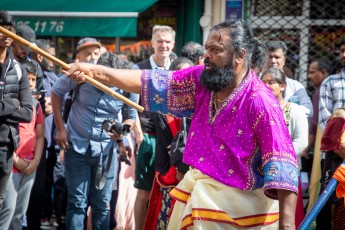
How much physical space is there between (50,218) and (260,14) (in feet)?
12.8

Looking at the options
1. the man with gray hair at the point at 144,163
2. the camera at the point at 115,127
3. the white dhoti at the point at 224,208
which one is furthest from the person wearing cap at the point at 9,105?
the white dhoti at the point at 224,208

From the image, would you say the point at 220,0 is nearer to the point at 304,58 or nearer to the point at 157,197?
the point at 304,58

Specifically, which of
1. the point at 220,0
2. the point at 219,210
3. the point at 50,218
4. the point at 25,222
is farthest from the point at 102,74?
the point at 220,0

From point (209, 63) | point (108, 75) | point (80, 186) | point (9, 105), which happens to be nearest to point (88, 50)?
point (80, 186)

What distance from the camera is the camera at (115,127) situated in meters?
6.76

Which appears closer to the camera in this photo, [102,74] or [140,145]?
[102,74]

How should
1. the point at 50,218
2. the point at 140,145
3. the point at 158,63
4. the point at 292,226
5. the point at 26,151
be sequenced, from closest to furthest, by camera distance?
the point at 292,226 < the point at 26,151 < the point at 140,145 < the point at 158,63 < the point at 50,218

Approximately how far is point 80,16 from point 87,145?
394cm

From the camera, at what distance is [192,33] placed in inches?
419

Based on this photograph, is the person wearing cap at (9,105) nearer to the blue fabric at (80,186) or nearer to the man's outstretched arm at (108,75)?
the blue fabric at (80,186)

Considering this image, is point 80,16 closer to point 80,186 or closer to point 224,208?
point 80,186

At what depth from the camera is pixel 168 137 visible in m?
6.86

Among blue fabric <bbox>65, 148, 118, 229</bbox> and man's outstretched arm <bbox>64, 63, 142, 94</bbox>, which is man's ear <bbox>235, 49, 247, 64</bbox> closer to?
man's outstretched arm <bbox>64, 63, 142, 94</bbox>

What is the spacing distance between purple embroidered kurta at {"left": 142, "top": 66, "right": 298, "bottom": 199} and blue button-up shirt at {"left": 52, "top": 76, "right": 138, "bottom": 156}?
2.36m
